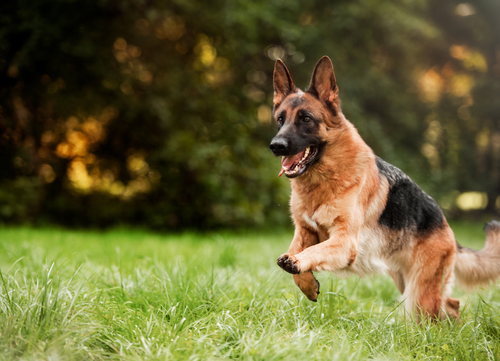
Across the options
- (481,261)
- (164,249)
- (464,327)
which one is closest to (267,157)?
(164,249)

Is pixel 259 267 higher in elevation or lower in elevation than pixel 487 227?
lower

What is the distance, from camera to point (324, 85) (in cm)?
290

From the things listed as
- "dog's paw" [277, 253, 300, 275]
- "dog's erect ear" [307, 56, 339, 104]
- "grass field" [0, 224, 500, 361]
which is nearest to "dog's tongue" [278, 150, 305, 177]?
"dog's erect ear" [307, 56, 339, 104]

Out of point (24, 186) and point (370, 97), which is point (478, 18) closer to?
point (370, 97)

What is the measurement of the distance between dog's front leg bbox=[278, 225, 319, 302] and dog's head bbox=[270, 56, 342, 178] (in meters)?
0.47

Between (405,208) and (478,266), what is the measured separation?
0.92 meters

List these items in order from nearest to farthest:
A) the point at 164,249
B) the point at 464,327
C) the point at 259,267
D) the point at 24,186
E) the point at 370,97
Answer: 1. the point at 464,327
2. the point at 259,267
3. the point at 164,249
4. the point at 24,186
5. the point at 370,97

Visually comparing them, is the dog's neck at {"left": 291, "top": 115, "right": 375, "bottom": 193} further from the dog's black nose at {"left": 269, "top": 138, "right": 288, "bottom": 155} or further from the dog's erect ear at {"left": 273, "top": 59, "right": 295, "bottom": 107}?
the dog's erect ear at {"left": 273, "top": 59, "right": 295, "bottom": 107}

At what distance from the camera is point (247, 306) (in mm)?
2850

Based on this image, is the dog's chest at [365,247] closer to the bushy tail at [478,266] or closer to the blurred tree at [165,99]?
the bushy tail at [478,266]

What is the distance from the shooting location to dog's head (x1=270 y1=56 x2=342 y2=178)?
8.82ft

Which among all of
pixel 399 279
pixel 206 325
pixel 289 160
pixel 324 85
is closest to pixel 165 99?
pixel 324 85

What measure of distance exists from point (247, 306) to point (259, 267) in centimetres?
181

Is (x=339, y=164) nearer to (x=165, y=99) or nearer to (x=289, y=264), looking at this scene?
(x=289, y=264)
